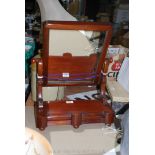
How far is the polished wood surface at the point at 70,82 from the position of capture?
3.58 feet

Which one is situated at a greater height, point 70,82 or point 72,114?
point 70,82

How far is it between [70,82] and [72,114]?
0.51 ft

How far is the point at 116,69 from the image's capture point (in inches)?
55.2

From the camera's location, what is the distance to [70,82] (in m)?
1.16

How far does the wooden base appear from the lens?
3.69ft

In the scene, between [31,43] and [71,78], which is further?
[31,43]

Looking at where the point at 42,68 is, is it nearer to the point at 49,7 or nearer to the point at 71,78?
the point at 71,78

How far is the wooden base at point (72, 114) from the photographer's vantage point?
1126 mm

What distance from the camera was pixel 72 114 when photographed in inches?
44.5

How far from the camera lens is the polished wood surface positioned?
1.09 metres
